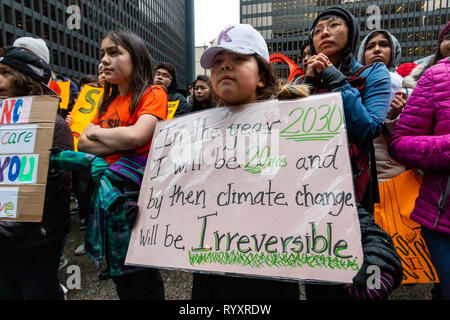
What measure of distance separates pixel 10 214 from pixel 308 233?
158 cm

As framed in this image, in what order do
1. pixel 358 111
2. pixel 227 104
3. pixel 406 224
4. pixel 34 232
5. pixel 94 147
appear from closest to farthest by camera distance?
1. pixel 358 111
2. pixel 227 104
3. pixel 94 147
4. pixel 34 232
5. pixel 406 224

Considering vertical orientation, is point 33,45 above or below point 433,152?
above

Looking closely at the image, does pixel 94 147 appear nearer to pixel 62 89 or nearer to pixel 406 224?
pixel 406 224

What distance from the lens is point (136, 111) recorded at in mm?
1457

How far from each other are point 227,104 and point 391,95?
1085 mm

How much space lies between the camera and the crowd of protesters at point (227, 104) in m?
1.12

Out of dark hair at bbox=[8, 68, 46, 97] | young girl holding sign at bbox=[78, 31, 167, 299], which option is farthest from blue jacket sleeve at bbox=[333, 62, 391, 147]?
dark hair at bbox=[8, 68, 46, 97]

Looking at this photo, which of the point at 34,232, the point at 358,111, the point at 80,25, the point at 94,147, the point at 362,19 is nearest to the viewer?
the point at 358,111

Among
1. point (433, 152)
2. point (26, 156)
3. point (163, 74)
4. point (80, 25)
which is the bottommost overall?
point (26, 156)

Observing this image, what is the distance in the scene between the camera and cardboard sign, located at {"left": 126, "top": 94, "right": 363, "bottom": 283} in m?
0.86

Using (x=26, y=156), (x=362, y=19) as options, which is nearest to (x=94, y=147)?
(x=26, y=156)

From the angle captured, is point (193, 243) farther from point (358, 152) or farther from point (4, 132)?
point (4, 132)

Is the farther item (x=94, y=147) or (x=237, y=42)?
(x=94, y=147)
